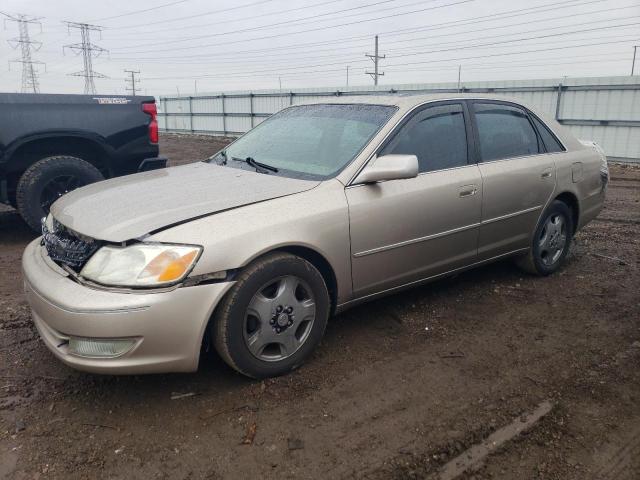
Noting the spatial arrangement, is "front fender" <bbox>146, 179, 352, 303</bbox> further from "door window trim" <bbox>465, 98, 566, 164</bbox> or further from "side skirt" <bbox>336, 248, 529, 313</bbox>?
"door window trim" <bbox>465, 98, 566, 164</bbox>

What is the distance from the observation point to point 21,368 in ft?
10.1

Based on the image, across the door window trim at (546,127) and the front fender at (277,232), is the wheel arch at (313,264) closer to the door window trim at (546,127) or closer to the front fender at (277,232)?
the front fender at (277,232)

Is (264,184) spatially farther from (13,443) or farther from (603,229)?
(603,229)

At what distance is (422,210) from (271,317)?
1.29m

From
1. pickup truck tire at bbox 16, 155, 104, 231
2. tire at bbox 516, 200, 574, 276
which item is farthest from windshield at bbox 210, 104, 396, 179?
pickup truck tire at bbox 16, 155, 104, 231

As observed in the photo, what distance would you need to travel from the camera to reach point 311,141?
12.0ft

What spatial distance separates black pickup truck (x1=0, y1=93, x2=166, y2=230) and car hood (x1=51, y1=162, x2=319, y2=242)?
163cm

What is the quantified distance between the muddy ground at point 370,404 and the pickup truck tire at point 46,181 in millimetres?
1679

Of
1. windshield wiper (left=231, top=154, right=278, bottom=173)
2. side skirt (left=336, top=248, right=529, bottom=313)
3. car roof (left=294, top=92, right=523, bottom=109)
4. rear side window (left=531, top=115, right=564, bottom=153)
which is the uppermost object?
car roof (left=294, top=92, right=523, bottom=109)

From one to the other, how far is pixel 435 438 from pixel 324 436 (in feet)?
1.69

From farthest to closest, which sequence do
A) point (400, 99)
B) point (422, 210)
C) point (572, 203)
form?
point (572, 203)
point (400, 99)
point (422, 210)

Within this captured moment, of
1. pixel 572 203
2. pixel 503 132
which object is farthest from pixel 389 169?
pixel 572 203

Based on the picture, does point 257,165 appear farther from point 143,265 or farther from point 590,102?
point 590,102

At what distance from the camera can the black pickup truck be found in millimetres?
5402
